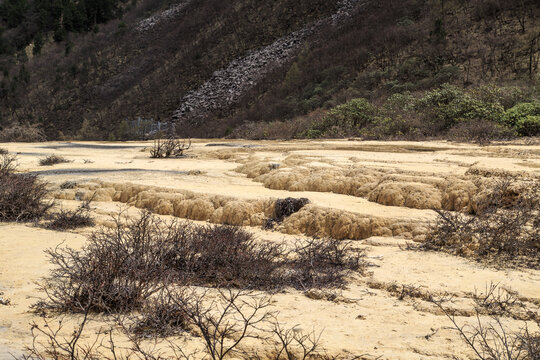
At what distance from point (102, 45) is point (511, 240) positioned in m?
40.9

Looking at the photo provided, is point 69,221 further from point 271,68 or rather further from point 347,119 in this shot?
point 271,68

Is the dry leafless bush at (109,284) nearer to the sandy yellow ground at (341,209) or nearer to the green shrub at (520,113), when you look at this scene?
the sandy yellow ground at (341,209)

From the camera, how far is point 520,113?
11.5 meters

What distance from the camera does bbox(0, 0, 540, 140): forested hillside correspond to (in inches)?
575

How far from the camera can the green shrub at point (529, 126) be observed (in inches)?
424

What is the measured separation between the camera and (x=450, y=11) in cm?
2183

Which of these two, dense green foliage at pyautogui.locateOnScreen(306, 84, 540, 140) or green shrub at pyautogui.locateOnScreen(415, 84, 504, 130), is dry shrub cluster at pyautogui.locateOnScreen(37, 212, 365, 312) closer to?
dense green foliage at pyautogui.locateOnScreen(306, 84, 540, 140)

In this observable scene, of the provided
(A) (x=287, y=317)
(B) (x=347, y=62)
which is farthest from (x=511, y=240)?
(B) (x=347, y=62)

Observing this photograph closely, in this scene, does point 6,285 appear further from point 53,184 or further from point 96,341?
point 53,184

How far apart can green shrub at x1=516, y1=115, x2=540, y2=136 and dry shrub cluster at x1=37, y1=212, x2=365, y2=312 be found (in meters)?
8.20

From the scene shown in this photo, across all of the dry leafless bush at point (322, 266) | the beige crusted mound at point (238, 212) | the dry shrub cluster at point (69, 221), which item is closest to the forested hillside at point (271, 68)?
the beige crusted mound at point (238, 212)

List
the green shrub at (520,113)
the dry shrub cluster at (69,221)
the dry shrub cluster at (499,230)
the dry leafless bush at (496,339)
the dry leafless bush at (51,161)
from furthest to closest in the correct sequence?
the green shrub at (520,113) < the dry leafless bush at (51,161) < the dry shrub cluster at (69,221) < the dry shrub cluster at (499,230) < the dry leafless bush at (496,339)

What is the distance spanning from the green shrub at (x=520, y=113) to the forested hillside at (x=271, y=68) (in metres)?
0.05

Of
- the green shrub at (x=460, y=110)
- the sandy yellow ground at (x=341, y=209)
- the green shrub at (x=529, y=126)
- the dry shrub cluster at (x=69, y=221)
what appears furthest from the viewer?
the green shrub at (x=460, y=110)
